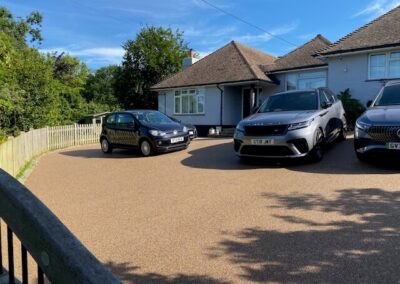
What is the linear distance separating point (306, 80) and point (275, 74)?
1961 mm

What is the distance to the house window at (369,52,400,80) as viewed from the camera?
52.4ft

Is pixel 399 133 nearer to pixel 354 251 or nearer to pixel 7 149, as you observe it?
pixel 354 251

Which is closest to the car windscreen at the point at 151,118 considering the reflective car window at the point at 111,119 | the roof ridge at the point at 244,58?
the reflective car window at the point at 111,119

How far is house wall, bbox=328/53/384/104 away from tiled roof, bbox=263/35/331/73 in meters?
1.49

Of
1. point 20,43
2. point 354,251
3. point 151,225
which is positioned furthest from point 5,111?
point 20,43

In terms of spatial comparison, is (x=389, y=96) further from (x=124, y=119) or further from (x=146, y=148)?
(x=124, y=119)

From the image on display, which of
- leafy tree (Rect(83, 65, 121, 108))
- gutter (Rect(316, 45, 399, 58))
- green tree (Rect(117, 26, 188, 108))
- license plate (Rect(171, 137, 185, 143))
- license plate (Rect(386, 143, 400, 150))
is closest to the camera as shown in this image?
license plate (Rect(386, 143, 400, 150))

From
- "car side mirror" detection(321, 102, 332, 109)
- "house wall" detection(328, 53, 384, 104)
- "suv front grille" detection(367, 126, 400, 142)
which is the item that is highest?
"house wall" detection(328, 53, 384, 104)

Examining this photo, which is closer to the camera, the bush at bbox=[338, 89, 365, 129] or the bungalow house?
the bush at bbox=[338, 89, 365, 129]

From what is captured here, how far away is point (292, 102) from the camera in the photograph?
9617 millimetres

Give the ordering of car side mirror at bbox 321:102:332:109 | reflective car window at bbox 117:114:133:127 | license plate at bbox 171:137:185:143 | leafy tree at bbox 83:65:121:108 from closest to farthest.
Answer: car side mirror at bbox 321:102:332:109 < license plate at bbox 171:137:185:143 < reflective car window at bbox 117:114:133:127 < leafy tree at bbox 83:65:121:108

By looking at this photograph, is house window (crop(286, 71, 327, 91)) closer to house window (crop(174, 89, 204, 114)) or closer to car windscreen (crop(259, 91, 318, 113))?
house window (crop(174, 89, 204, 114))

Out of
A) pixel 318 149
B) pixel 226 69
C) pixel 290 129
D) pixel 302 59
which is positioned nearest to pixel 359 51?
pixel 302 59

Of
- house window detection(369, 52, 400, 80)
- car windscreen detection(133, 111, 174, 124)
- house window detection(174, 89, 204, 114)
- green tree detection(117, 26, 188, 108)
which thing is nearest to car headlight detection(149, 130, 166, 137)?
car windscreen detection(133, 111, 174, 124)
